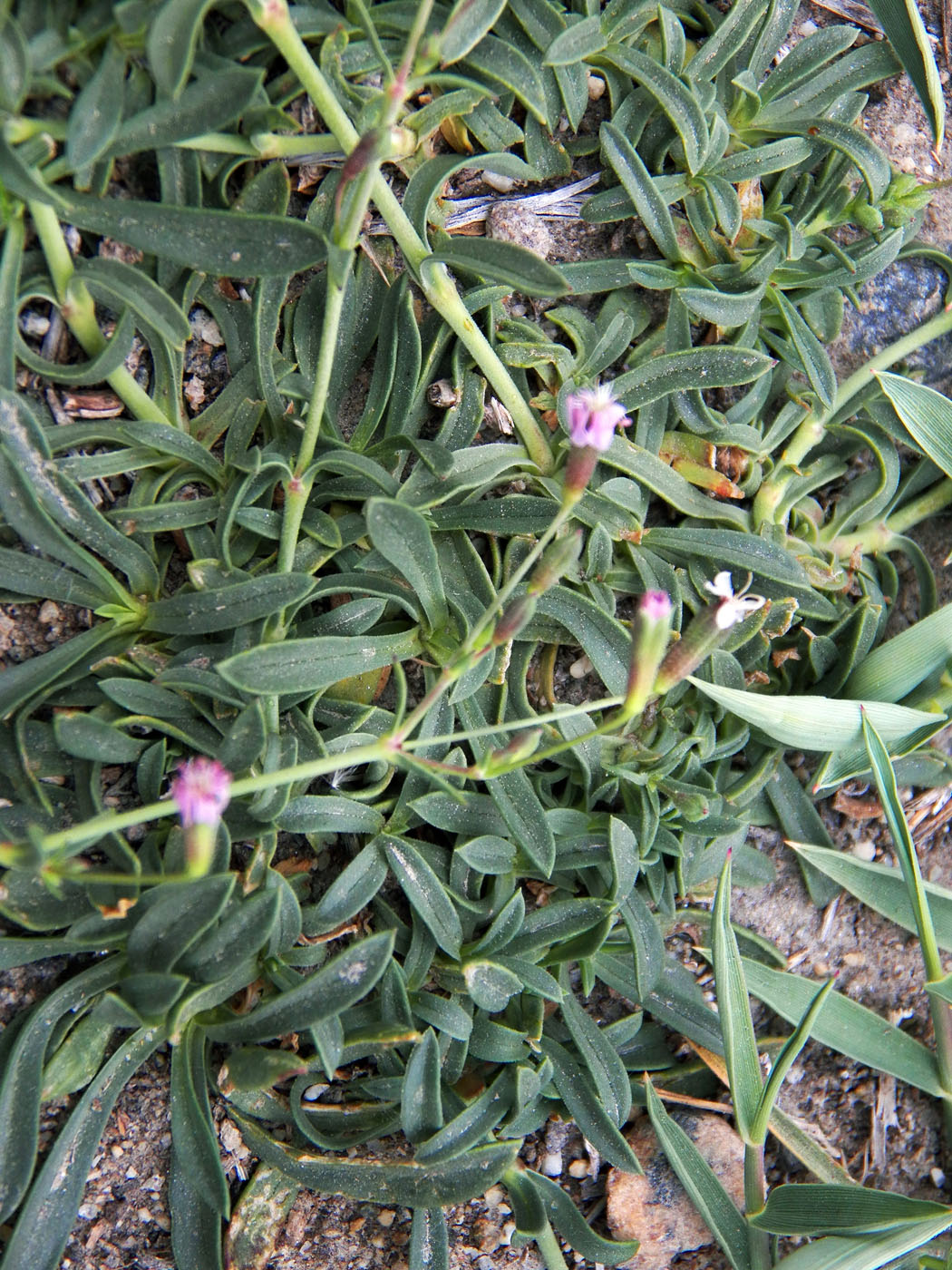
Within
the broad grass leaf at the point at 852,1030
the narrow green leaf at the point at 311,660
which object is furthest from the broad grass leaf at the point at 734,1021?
the narrow green leaf at the point at 311,660

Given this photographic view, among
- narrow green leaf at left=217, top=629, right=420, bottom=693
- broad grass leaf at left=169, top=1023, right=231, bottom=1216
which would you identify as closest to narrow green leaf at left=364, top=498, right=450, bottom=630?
narrow green leaf at left=217, top=629, right=420, bottom=693

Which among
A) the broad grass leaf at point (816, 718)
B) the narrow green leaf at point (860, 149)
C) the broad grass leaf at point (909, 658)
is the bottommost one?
the broad grass leaf at point (816, 718)

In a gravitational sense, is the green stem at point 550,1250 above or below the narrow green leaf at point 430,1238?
below

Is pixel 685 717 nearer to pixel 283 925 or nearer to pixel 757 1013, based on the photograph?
pixel 757 1013

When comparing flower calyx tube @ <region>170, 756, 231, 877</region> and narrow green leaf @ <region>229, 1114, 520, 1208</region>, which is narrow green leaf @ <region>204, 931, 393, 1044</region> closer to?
narrow green leaf @ <region>229, 1114, 520, 1208</region>

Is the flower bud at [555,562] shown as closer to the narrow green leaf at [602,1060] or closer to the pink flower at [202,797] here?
the pink flower at [202,797]

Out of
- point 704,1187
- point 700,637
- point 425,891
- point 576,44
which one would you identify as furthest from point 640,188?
point 704,1187

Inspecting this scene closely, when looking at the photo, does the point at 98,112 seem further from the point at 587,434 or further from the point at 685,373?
the point at 685,373
